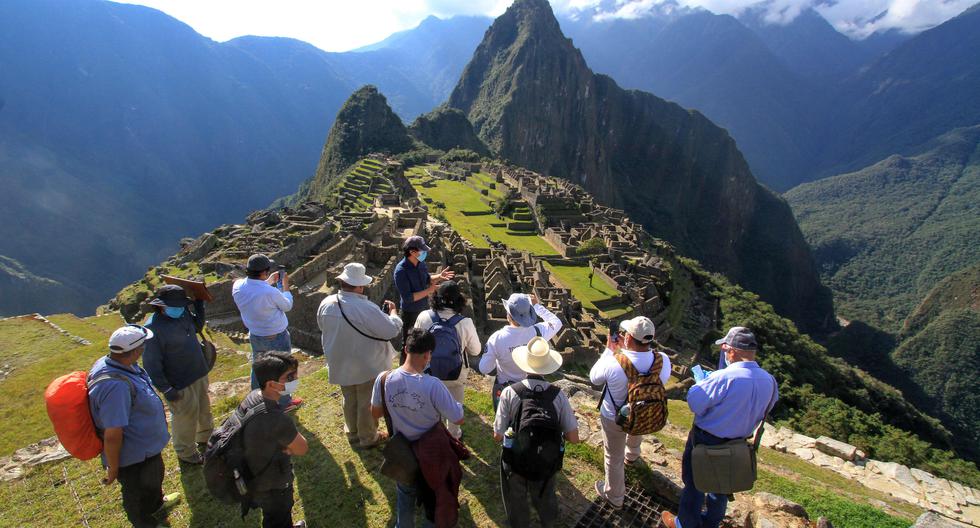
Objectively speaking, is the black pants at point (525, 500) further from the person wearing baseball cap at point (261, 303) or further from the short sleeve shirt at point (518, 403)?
the person wearing baseball cap at point (261, 303)

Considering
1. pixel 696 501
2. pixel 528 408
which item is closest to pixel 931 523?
Answer: pixel 696 501

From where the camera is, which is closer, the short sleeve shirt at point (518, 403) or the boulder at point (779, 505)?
the short sleeve shirt at point (518, 403)

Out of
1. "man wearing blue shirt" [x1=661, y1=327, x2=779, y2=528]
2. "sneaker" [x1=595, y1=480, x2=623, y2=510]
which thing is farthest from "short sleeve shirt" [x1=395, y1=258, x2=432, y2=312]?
"man wearing blue shirt" [x1=661, y1=327, x2=779, y2=528]

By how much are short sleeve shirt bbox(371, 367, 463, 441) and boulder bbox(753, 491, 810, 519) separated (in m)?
3.57

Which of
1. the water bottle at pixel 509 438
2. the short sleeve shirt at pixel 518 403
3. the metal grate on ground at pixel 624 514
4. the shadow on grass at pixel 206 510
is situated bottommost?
the metal grate on ground at pixel 624 514

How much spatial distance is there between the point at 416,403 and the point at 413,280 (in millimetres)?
2583

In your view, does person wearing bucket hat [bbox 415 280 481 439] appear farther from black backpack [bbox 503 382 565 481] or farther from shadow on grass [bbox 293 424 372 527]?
shadow on grass [bbox 293 424 372 527]

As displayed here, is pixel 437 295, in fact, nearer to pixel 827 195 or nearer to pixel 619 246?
pixel 619 246

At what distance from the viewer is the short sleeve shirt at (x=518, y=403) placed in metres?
4.27

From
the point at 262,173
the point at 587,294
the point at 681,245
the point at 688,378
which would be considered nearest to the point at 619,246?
the point at 587,294

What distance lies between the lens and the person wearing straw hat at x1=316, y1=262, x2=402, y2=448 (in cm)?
521

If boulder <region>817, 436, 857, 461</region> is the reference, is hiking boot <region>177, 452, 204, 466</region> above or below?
above

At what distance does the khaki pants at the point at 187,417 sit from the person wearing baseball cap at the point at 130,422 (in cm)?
94

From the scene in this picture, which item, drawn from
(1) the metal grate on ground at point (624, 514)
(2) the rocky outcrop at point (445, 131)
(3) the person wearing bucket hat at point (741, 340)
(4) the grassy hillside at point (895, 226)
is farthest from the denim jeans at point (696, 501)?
(2) the rocky outcrop at point (445, 131)
